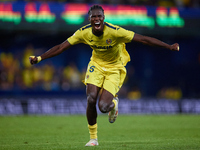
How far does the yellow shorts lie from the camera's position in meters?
7.88

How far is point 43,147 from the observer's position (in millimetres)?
Result: 7367

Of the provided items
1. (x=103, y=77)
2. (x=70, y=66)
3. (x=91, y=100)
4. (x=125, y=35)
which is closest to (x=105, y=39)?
(x=125, y=35)

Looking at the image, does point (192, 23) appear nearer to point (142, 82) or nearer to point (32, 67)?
point (142, 82)

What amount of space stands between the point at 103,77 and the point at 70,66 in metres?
13.6

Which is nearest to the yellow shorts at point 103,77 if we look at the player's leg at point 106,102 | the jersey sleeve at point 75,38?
the player's leg at point 106,102

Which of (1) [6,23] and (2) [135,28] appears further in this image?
(2) [135,28]

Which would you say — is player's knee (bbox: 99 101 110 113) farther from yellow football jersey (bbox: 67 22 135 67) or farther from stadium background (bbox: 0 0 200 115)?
stadium background (bbox: 0 0 200 115)

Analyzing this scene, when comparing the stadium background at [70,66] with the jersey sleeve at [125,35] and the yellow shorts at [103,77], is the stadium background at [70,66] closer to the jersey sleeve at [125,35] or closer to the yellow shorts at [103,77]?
the yellow shorts at [103,77]

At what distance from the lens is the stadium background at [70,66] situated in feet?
61.2

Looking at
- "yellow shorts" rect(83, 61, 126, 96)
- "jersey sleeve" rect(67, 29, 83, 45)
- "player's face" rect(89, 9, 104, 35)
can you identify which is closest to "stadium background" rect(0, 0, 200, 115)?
"yellow shorts" rect(83, 61, 126, 96)

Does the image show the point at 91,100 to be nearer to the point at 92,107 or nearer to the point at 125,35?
the point at 92,107

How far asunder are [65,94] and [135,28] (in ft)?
16.0

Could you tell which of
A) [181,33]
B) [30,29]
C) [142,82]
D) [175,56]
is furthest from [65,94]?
[175,56]

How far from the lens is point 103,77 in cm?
805
